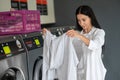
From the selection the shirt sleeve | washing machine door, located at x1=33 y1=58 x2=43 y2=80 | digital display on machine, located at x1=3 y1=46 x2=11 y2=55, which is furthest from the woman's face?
digital display on machine, located at x1=3 y1=46 x2=11 y2=55

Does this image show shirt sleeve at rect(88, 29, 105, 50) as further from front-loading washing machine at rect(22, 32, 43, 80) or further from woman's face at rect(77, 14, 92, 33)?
front-loading washing machine at rect(22, 32, 43, 80)

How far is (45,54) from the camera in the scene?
6.64ft

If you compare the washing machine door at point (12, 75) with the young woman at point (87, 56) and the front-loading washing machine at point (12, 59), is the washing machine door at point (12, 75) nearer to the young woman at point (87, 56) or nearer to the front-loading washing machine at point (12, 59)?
the front-loading washing machine at point (12, 59)

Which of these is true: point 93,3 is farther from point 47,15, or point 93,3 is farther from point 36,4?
point 36,4

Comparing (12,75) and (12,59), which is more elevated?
(12,59)

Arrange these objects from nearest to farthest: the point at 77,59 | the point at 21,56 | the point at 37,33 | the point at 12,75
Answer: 1. the point at 12,75
2. the point at 21,56
3. the point at 77,59
4. the point at 37,33

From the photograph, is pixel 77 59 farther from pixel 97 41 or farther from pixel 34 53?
pixel 34 53

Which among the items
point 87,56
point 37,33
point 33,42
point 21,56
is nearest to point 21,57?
point 21,56

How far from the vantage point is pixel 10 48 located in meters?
1.84

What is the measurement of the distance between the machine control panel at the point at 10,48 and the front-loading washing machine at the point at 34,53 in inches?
3.4

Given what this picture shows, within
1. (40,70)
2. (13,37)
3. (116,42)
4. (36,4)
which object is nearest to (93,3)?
(116,42)

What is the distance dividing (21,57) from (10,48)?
119mm

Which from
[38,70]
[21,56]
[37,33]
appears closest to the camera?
[21,56]

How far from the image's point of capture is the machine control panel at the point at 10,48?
1.75m
